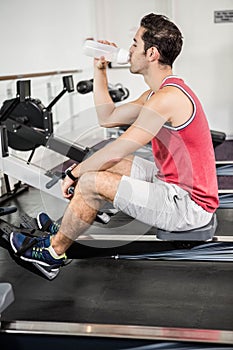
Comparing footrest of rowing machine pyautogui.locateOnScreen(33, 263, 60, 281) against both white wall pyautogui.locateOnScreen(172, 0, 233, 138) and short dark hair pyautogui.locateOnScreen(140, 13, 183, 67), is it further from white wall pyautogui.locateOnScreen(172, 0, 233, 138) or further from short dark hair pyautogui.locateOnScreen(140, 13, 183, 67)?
white wall pyautogui.locateOnScreen(172, 0, 233, 138)

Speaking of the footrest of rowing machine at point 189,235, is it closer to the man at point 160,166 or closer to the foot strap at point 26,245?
the man at point 160,166

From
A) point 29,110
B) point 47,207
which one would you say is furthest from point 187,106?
point 47,207

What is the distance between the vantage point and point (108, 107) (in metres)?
2.51

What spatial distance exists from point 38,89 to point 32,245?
2.67m

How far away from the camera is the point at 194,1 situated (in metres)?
5.83

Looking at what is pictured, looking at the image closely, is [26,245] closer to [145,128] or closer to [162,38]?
[145,128]

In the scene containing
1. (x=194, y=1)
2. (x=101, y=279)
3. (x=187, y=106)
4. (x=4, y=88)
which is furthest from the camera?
(x=194, y=1)

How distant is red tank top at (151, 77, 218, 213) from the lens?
1993 mm

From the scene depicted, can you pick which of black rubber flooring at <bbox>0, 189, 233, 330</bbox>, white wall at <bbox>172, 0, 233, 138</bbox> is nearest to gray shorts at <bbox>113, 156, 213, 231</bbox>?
black rubber flooring at <bbox>0, 189, 233, 330</bbox>

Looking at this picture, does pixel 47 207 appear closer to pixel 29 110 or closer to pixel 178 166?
pixel 29 110

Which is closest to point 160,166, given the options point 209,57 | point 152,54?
point 152,54

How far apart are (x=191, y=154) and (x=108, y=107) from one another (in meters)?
0.64

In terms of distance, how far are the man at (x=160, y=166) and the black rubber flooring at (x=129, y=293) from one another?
0.58 ft

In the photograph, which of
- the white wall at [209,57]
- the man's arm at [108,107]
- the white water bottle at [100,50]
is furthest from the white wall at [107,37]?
the white water bottle at [100,50]
